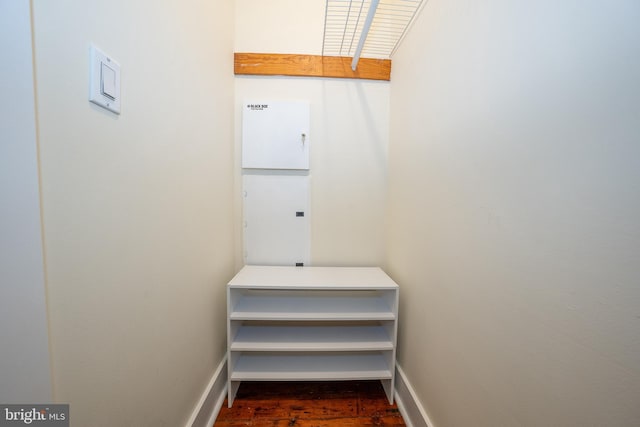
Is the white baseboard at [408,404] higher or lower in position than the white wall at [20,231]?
lower

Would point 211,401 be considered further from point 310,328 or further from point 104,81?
point 104,81

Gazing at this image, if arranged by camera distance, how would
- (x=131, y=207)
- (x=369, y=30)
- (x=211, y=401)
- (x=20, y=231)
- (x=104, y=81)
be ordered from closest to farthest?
(x=20, y=231), (x=104, y=81), (x=131, y=207), (x=211, y=401), (x=369, y=30)

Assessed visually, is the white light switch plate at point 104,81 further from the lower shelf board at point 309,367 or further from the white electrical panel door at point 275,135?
the lower shelf board at point 309,367

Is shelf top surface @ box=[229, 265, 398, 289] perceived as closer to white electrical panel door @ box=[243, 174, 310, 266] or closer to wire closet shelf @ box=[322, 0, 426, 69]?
white electrical panel door @ box=[243, 174, 310, 266]

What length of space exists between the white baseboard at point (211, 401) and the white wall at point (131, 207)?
42mm

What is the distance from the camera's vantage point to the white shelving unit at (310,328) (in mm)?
1219

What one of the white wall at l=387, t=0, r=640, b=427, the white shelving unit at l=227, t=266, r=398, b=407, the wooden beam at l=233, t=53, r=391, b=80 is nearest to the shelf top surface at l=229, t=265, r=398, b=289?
the white shelving unit at l=227, t=266, r=398, b=407

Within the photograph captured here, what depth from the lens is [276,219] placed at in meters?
1.58

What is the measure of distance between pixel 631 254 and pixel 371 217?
3.98 ft

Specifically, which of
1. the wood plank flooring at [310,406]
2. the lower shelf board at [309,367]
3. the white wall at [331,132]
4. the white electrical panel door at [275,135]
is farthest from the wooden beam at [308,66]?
the wood plank flooring at [310,406]

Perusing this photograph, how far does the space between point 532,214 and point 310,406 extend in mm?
1454

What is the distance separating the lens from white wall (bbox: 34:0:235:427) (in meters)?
0.49

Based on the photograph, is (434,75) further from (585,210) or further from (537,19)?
(585,210)

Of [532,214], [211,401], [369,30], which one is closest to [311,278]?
[211,401]
